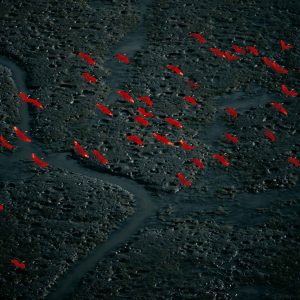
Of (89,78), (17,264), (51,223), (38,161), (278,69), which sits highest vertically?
(278,69)

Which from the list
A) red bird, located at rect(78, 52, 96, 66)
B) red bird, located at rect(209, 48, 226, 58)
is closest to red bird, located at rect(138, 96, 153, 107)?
red bird, located at rect(78, 52, 96, 66)

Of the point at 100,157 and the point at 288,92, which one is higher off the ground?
the point at 288,92

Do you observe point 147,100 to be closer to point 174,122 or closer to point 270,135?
point 174,122

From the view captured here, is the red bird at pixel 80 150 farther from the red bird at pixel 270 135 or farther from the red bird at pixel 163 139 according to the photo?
the red bird at pixel 270 135

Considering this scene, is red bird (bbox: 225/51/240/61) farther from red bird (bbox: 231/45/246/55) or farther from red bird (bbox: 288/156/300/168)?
red bird (bbox: 288/156/300/168)

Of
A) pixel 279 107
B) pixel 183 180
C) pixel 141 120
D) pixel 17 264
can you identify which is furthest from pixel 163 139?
pixel 17 264

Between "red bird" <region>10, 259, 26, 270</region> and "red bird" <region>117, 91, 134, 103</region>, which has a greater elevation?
"red bird" <region>117, 91, 134, 103</region>

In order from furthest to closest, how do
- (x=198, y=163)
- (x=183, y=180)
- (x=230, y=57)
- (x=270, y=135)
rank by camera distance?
(x=230, y=57), (x=270, y=135), (x=198, y=163), (x=183, y=180)

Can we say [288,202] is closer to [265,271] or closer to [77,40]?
[265,271]
